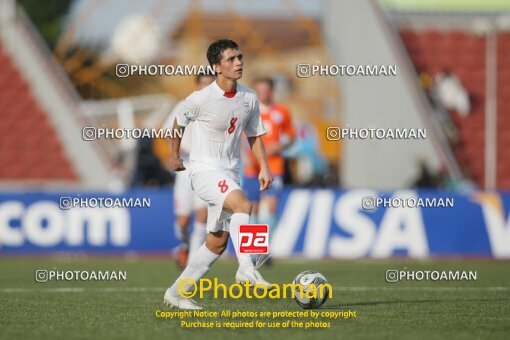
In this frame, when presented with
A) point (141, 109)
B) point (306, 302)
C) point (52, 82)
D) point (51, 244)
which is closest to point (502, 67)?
point (141, 109)

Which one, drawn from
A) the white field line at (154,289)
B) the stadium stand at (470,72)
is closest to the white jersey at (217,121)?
the white field line at (154,289)

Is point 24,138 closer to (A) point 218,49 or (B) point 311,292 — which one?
(A) point 218,49

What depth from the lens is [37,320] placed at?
26.4 feet

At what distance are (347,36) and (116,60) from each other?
236 inches

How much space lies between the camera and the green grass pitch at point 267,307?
7230 millimetres

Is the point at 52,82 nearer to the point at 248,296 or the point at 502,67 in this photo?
the point at 502,67

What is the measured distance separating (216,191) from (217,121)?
588 millimetres

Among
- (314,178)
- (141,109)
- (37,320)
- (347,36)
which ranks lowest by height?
(37,320)

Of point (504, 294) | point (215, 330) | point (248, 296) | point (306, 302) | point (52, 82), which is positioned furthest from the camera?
point (52, 82)

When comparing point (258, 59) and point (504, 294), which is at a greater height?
point (258, 59)

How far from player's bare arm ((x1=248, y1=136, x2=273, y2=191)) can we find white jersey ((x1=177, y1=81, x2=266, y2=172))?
18 centimetres

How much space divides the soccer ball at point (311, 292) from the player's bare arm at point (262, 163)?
832 mm

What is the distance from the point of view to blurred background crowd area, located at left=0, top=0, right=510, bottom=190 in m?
24.9

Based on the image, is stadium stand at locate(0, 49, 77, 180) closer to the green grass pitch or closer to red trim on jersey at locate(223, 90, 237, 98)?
the green grass pitch
